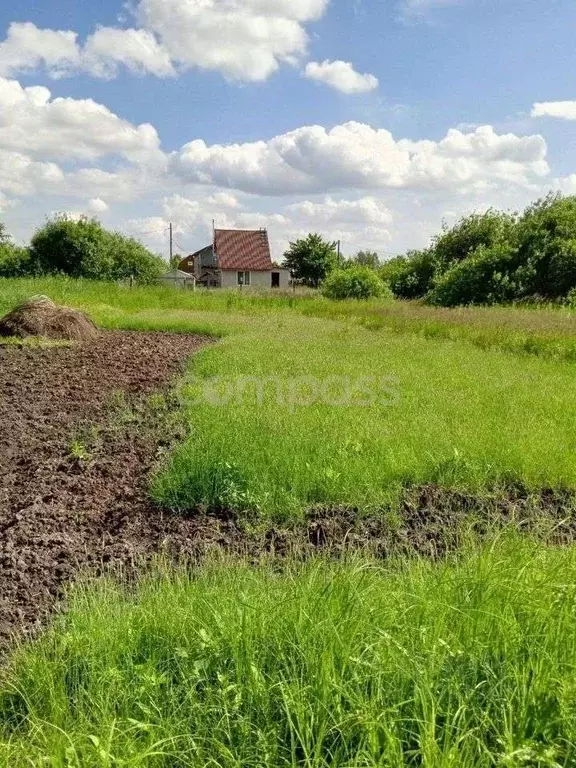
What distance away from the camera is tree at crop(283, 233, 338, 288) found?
44.7 m

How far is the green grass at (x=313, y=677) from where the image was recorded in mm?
1861

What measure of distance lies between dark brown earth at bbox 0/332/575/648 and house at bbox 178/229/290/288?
137ft

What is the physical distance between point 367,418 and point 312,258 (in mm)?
39852

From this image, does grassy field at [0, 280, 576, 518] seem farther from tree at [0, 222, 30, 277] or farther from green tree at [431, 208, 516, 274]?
tree at [0, 222, 30, 277]

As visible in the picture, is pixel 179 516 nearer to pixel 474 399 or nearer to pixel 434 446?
pixel 434 446

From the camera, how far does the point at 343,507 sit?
4312mm

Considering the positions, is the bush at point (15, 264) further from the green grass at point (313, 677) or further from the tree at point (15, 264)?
the green grass at point (313, 677)

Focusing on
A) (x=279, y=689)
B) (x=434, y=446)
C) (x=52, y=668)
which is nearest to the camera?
(x=279, y=689)

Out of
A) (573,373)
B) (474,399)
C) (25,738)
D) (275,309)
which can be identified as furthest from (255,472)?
(275,309)

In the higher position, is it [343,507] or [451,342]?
[451,342]

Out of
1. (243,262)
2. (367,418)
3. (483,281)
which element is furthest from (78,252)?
(367,418)

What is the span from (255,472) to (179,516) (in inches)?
27.1

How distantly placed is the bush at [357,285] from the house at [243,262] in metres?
21.7

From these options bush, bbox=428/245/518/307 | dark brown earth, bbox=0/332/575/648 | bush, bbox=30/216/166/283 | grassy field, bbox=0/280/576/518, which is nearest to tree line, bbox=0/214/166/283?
bush, bbox=30/216/166/283
